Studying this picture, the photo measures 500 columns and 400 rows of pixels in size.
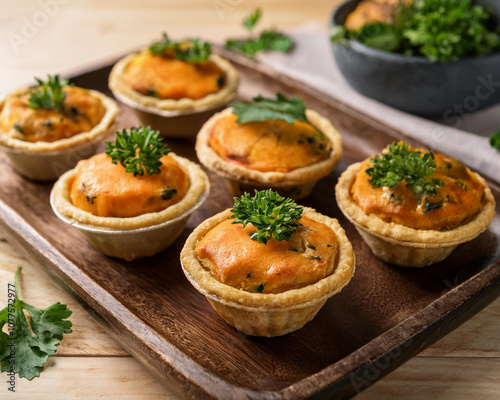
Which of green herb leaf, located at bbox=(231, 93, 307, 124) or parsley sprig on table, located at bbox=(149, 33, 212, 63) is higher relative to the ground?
parsley sprig on table, located at bbox=(149, 33, 212, 63)

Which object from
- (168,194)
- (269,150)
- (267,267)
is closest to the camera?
(267,267)

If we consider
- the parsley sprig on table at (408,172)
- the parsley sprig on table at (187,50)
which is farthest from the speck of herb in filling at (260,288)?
the parsley sprig on table at (187,50)

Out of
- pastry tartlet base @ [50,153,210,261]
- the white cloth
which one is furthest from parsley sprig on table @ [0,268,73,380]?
the white cloth

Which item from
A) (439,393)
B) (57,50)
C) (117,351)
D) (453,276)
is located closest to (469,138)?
(453,276)

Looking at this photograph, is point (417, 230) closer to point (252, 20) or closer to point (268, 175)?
point (268, 175)

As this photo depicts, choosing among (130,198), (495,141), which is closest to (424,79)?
(495,141)

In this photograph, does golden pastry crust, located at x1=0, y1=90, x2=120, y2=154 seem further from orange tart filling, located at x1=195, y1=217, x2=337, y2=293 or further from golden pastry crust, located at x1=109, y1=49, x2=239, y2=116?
orange tart filling, located at x1=195, y1=217, x2=337, y2=293
